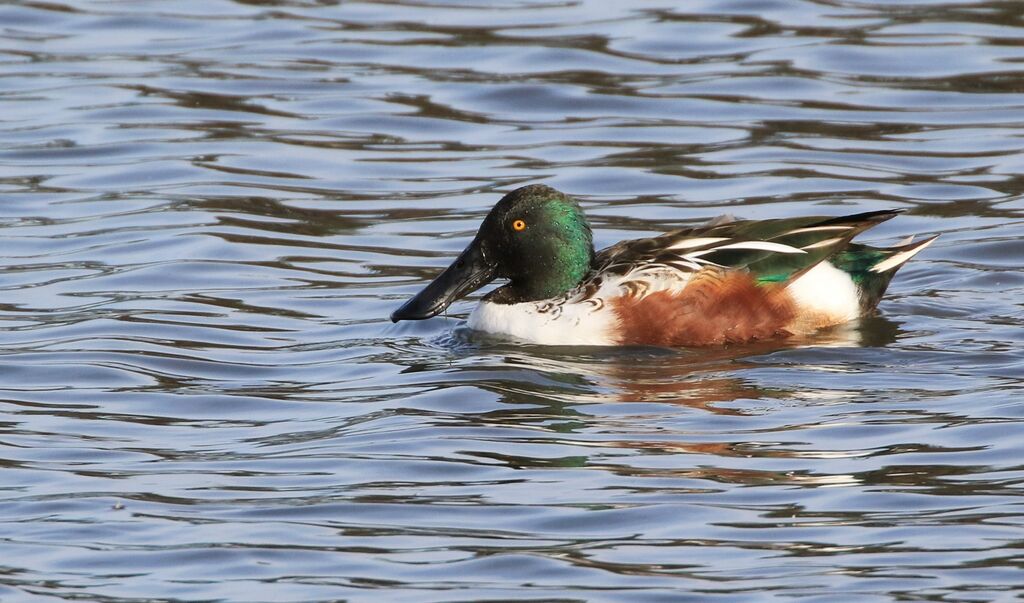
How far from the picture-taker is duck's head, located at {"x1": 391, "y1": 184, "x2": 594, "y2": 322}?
8836 millimetres

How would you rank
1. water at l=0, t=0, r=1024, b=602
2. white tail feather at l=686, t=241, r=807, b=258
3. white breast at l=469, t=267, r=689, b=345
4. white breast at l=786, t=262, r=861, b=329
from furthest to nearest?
1. white breast at l=786, t=262, r=861, b=329
2. white tail feather at l=686, t=241, r=807, b=258
3. white breast at l=469, t=267, r=689, b=345
4. water at l=0, t=0, r=1024, b=602

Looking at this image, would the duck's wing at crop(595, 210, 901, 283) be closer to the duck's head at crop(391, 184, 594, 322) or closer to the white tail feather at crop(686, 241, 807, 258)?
the white tail feather at crop(686, 241, 807, 258)

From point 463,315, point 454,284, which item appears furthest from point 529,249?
point 463,315

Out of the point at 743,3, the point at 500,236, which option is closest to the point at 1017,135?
the point at 743,3

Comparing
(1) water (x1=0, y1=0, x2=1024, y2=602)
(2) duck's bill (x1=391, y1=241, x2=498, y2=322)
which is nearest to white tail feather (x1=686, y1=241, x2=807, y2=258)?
(1) water (x1=0, y1=0, x2=1024, y2=602)

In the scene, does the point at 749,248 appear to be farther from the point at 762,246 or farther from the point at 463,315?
the point at 463,315

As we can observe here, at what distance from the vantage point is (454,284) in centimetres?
898

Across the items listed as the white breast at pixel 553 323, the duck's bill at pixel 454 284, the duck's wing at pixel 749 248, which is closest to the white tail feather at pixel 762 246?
the duck's wing at pixel 749 248

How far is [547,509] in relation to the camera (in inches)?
244

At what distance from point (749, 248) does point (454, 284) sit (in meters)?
1.34

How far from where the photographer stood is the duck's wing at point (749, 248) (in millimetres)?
8594

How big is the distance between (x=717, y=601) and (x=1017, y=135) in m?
7.35

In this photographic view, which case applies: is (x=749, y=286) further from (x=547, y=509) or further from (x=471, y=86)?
(x=471, y=86)

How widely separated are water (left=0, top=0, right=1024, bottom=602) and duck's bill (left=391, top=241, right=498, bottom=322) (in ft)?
0.58
